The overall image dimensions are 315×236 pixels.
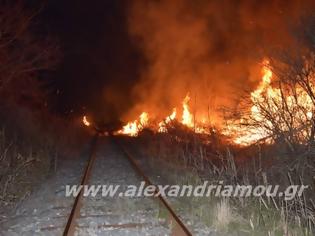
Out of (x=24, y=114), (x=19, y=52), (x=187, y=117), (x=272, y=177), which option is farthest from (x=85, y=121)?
(x=272, y=177)

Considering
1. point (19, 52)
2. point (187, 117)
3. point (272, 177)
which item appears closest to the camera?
point (272, 177)

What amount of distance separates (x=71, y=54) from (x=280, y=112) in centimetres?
3540

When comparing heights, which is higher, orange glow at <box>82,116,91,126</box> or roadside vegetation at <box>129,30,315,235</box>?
orange glow at <box>82,116,91,126</box>

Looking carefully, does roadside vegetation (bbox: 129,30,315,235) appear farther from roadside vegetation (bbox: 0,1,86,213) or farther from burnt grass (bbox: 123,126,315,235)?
roadside vegetation (bbox: 0,1,86,213)

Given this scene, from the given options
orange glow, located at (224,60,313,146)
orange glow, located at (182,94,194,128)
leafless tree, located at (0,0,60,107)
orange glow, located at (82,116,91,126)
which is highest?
orange glow, located at (82,116,91,126)

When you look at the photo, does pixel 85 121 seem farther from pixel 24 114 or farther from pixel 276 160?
pixel 276 160

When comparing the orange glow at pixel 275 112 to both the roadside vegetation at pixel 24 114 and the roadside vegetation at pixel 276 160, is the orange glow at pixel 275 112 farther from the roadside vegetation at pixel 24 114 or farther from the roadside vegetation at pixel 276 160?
the roadside vegetation at pixel 24 114

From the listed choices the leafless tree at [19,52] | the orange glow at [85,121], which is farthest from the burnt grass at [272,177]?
the orange glow at [85,121]

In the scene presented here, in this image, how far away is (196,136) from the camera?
15.6m

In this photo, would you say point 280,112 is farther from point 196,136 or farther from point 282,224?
point 196,136

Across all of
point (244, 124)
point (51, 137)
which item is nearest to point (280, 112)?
point (244, 124)

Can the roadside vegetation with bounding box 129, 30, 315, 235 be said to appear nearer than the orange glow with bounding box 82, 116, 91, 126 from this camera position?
Yes

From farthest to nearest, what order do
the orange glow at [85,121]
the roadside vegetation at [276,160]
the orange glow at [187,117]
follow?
1. the orange glow at [85,121]
2. the orange glow at [187,117]
3. the roadside vegetation at [276,160]

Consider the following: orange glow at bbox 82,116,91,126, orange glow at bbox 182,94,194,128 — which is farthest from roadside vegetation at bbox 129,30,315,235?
orange glow at bbox 82,116,91,126
